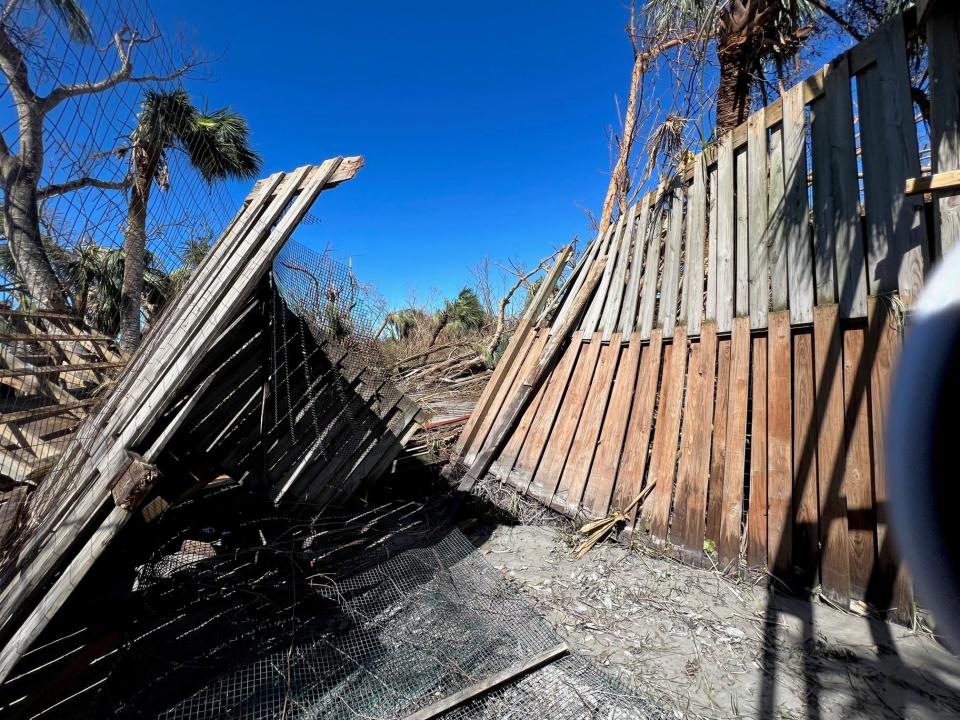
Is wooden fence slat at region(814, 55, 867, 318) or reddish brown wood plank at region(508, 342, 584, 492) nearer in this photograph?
wooden fence slat at region(814, 55, 867, 318)

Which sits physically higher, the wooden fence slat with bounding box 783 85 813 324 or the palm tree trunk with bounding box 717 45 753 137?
the palm tree trunk with bounding box 717 45 753 137

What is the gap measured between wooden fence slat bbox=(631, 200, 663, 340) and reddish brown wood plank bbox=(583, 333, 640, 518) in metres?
0.13

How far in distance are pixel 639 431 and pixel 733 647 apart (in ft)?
5.05

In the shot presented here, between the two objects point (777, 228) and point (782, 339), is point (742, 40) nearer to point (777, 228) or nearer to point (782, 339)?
point (777, 228)

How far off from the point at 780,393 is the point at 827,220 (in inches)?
40.8

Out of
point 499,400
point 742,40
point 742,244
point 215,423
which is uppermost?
point 742,40

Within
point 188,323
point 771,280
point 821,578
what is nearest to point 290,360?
point 188,323

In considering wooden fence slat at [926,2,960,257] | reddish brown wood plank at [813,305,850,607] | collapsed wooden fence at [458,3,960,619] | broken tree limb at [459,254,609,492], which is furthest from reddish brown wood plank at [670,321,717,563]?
broken tree limb at [459,254,609,492]

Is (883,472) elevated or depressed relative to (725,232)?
depressed

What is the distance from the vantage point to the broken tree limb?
Result: 4.54 metres

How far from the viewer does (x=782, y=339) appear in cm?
262

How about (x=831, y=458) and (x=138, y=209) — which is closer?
(x=831, y=458)

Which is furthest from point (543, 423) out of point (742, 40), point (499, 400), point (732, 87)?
→ point (742, 40)

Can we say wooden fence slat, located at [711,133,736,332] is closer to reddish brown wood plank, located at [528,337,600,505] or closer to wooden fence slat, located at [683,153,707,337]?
wooden fence slat, located at [683,153,707,337]
